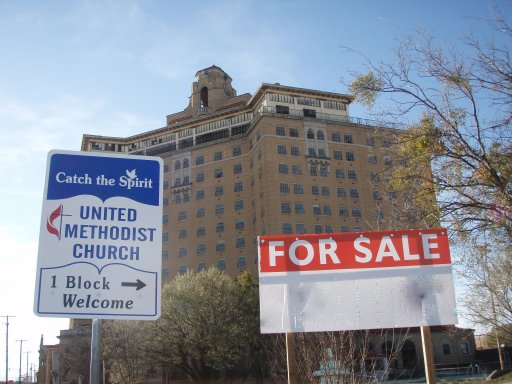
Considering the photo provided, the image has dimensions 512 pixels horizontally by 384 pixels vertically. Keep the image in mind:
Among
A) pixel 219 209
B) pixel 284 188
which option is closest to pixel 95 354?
pixel 284 188

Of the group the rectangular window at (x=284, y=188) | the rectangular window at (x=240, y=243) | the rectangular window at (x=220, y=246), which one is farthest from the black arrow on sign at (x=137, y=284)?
the rectangular window at (x=220, y=246)

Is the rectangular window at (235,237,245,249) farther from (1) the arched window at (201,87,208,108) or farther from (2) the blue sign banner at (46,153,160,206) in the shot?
(2) the blue sign banner at (46,153,160,206)

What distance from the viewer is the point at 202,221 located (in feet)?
273

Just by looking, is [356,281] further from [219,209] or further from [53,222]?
[219,209]

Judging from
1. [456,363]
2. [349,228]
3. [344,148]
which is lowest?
[456,363]

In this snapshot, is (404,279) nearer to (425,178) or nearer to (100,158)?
(100,158)

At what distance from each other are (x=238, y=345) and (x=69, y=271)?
47.6 m

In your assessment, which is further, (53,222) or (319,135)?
(319,135)

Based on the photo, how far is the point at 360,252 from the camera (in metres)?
6.30

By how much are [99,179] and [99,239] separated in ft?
1.91

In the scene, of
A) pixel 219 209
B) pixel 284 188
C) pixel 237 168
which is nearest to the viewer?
pixel 284 188

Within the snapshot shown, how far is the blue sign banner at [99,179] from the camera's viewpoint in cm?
468

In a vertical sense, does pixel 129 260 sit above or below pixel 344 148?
below

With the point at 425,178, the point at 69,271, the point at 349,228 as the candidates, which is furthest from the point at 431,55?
the point at 349,228
